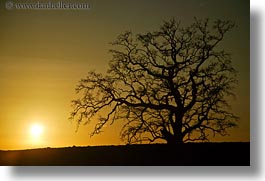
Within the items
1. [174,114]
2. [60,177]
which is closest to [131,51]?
[174,114]

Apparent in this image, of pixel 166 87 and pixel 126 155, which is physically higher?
pixel 166 87

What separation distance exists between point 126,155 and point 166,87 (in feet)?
0.92

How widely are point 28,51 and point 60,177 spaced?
46 cm

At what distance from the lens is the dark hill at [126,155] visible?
6.23 ft

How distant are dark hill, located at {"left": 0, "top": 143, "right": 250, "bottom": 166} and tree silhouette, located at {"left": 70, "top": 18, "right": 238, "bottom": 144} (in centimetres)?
4

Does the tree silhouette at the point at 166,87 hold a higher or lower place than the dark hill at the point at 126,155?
higher

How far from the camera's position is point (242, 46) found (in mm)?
1895

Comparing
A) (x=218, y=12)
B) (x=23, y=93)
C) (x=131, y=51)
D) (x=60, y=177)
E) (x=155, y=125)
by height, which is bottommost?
(x=60, y=177)

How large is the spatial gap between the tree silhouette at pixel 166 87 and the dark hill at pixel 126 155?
4 cm

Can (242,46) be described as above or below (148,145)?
above

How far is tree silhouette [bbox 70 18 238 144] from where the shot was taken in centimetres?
192

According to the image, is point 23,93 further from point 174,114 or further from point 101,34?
point 174,114

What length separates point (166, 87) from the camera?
76.0 inches

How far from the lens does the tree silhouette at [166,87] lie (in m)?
1.92
